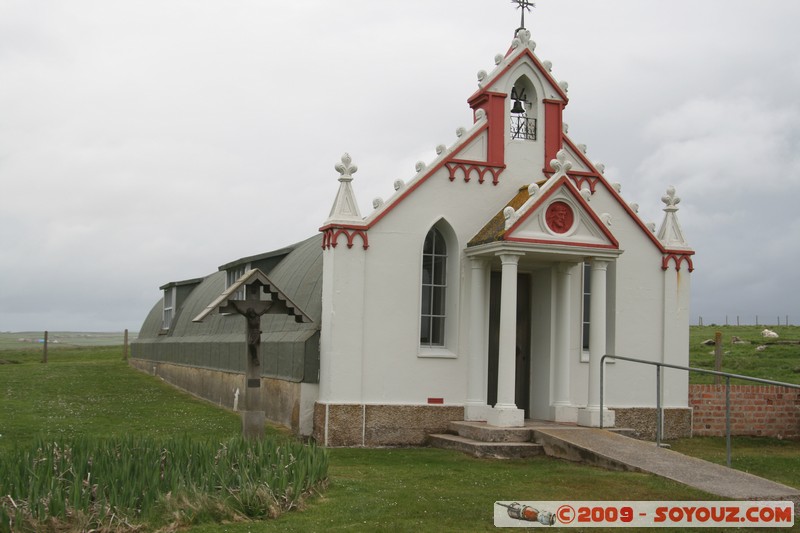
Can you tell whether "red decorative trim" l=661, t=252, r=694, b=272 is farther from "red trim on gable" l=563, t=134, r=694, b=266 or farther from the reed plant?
the reed plant

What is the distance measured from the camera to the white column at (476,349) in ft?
56.5

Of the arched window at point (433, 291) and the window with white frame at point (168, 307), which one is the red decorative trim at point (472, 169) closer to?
the arched window at point (433, 291)

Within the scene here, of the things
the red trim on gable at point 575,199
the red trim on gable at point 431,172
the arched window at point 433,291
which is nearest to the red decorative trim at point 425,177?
the red trim on gable at point 431,172

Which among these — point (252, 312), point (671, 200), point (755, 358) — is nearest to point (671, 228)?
point (671, 200)

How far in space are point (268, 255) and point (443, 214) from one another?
316 inches

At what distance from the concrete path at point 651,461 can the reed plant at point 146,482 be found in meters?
4.59

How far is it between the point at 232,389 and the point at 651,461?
38.8 ft

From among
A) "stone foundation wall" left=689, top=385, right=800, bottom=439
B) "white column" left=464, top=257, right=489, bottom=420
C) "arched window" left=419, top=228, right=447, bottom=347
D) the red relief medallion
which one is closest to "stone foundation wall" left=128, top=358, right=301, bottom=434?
"arched window" left=419, top=228, right=447, bottom=347

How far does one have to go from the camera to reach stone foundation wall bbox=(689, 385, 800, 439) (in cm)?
1970

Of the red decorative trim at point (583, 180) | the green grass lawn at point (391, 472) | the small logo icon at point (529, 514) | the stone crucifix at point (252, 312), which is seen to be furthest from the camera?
the red decorative trim at point (583, 180)

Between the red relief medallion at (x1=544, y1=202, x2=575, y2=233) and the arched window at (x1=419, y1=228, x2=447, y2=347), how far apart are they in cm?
216

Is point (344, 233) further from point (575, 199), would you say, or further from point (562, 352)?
point (562, 352)

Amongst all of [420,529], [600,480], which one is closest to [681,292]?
[600,480]

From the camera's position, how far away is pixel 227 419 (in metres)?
20.2
